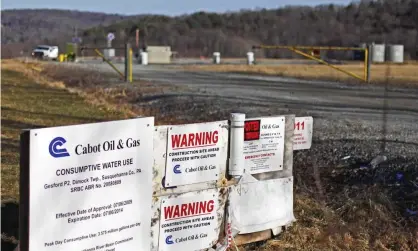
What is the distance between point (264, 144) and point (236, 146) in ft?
1.65

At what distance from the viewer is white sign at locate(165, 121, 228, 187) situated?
6355 mm

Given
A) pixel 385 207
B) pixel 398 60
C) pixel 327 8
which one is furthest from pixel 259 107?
pixel 327 8

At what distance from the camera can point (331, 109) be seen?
18.4 m

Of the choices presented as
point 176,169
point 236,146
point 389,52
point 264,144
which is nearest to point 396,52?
point 389,52

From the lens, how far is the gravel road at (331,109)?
11344 millimetres

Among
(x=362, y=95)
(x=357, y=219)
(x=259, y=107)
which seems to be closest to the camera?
(x=357, y=219)

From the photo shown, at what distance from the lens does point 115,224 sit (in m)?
5.66

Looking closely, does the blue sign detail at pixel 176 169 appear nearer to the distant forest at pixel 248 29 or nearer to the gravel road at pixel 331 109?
the gravel road at pixel 331 109

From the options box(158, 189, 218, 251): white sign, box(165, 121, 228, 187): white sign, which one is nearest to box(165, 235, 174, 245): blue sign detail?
box(158, 189, 218, 251): white sign

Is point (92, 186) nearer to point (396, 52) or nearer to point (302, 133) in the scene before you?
point (302, 133)

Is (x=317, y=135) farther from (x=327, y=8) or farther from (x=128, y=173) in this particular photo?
(x=327, y=8)

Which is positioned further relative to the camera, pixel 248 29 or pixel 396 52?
pixel 248 29

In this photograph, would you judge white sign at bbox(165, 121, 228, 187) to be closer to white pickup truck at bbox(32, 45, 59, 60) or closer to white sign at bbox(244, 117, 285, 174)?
white sign at bbox(244, 117, 285, 174)

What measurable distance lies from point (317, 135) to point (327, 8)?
236 feet
